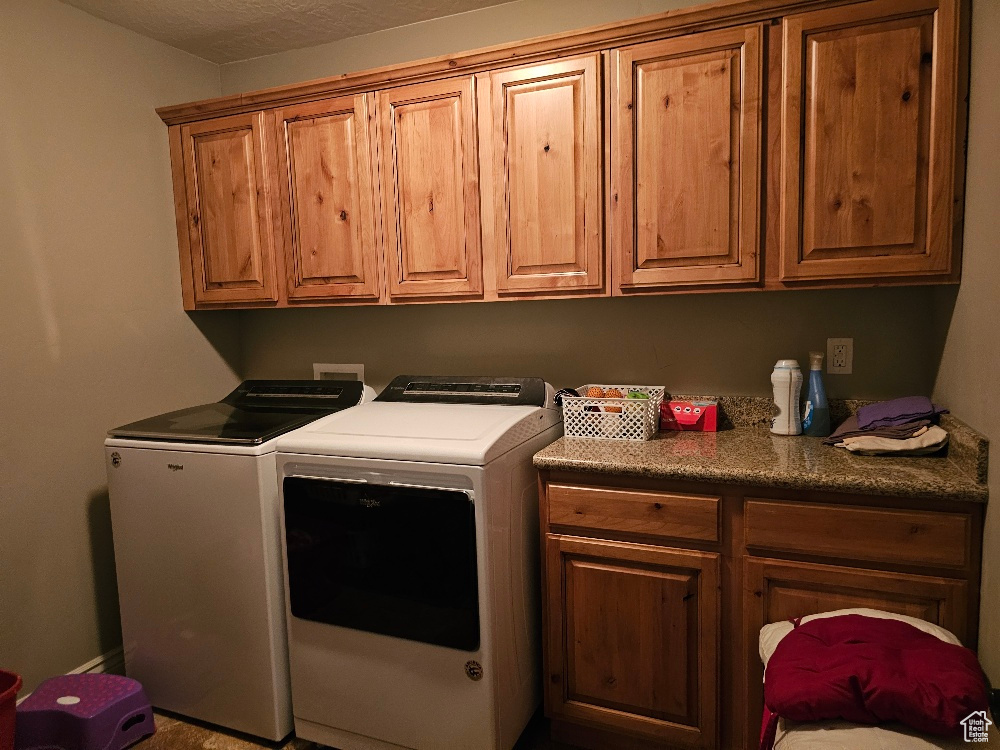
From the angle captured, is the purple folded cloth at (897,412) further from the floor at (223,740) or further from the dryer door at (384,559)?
the floor at (223,740)

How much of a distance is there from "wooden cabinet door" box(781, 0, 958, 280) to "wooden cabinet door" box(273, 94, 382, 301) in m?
1.40

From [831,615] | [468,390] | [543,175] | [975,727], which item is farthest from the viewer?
[468,390]

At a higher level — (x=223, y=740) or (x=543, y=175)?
(x=543, y=175)

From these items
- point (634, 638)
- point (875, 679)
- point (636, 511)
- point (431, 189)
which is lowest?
point (634, 638)

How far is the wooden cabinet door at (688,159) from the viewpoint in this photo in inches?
73.6

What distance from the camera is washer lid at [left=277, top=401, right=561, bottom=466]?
181 centimetres

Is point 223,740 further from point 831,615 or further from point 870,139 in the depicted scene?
point 870,139

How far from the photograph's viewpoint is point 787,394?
6.74 feet

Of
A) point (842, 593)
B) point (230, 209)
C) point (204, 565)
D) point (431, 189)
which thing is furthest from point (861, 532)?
point (230, 209)

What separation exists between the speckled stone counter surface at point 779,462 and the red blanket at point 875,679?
1.14ft

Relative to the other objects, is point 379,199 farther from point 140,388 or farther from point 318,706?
point 318,706

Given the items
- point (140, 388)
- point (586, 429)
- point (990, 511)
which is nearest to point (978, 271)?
point (990, 511)

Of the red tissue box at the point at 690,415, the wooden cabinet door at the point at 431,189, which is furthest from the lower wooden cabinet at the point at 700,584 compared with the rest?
the wooden cabinet door at the point at 431,189

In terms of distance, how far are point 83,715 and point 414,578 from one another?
1158 mm
